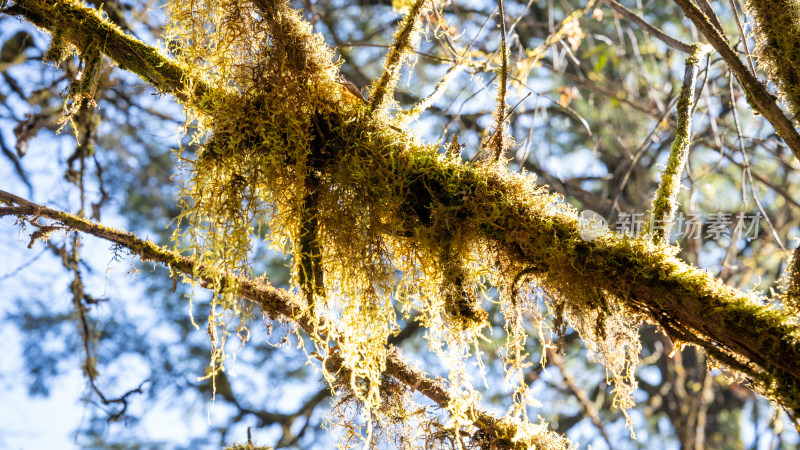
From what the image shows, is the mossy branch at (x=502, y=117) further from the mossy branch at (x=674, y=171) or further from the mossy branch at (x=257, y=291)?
the mossy branch at (x=257, y=291)

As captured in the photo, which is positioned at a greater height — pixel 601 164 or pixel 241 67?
pixel 601 164

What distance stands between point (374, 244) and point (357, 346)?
0.61 feet

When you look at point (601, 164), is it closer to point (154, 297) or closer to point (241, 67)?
point (154, 297)

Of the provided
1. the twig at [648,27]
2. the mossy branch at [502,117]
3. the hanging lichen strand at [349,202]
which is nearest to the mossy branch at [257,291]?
the hanging lichen strand at [349,202]

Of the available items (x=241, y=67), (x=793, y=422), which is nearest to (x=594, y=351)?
(x=793, y=422)

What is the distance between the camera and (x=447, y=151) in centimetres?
95

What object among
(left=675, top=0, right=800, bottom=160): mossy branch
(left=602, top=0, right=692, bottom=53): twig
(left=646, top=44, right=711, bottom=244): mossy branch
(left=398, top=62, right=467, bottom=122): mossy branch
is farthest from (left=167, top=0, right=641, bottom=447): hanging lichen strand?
(left=602, top=0, right=692, bottom=53): twig

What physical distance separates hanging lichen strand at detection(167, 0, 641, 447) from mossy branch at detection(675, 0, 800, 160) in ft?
1.14

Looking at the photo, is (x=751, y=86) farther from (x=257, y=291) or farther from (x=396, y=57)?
(x=257, y=291)

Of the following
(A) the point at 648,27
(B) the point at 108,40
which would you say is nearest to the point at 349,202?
(B) the point at 108,40

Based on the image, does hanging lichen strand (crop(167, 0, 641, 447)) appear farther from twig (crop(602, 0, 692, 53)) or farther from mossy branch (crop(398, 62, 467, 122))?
twig (crop(602, 0, 692, 53))

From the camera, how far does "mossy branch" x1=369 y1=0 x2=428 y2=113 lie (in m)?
0.97

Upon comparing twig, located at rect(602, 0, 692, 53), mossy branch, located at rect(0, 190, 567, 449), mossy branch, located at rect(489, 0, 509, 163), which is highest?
twig, located at rect(602, 0, 692, 53)

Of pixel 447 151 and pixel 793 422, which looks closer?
pixel 793 422
